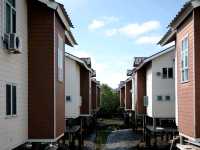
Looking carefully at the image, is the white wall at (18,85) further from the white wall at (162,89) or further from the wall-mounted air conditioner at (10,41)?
the white wall at (162,89)

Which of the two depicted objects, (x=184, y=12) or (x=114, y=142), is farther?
(x=114, y=142)

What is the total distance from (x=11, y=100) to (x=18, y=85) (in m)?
0.88

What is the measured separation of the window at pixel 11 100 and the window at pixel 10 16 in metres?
1.49

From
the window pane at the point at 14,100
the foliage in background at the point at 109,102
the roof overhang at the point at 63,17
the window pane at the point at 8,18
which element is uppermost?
the roof overhang at the point at 63,17

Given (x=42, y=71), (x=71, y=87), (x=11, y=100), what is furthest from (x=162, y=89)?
(x=11, y=100)

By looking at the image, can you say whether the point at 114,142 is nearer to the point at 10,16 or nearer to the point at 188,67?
the point at 188,67

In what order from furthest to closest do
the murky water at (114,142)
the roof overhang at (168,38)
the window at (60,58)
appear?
the murky water at (114,142) → the roof overhang at (168,38) → the window at (60,58)

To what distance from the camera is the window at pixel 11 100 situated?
1053 centimetres

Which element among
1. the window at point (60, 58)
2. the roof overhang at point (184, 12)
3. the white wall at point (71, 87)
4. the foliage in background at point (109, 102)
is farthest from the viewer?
the foliage in background at point (109, 102)

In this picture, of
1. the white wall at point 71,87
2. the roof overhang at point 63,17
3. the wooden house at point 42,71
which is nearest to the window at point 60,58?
the roof overhang at point 63,17

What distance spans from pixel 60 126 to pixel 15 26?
15.1 feet

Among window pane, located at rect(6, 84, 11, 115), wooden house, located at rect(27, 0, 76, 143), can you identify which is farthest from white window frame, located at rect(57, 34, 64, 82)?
window pane, located at rect(6, 84, 11, 115)

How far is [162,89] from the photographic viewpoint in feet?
89.4

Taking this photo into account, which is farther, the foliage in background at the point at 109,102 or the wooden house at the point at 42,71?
the foliage in background at the point at 109,102
